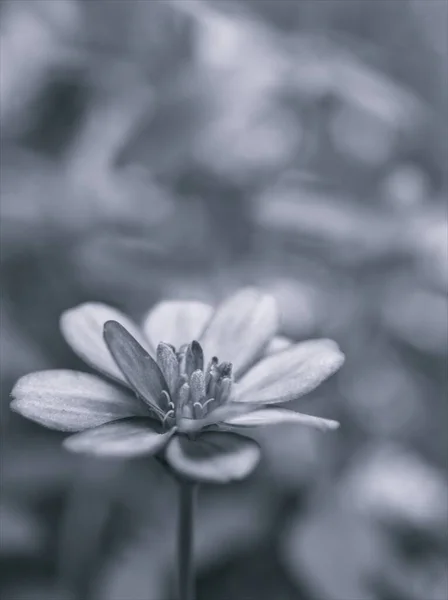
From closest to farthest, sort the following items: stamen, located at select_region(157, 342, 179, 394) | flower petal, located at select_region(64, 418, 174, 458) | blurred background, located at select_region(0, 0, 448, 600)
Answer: flower petal, located at select_region(64, 418, 174, 458) → stamen, located at select_region(157, 342, 179, 394) → blurred background, located at select_region(0, 0, 448, 600)

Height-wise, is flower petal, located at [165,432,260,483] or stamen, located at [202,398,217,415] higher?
stamen, located at [202,398,217,415]

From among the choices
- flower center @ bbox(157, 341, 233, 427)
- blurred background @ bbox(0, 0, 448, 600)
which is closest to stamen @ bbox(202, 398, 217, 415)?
flower center @ bbox(157, 341, 233, 427)

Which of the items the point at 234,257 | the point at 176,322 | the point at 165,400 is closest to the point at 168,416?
the point at 165,400

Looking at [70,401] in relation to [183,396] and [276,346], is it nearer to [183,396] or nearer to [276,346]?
[183,396]

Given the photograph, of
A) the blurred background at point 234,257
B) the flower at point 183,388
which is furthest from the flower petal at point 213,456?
the blurred background at point 234,257

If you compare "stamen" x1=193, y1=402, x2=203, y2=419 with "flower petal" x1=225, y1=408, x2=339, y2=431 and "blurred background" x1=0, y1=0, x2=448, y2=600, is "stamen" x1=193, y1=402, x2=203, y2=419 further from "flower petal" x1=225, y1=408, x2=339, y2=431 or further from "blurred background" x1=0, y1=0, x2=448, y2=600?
"blurred background" x1=0, y1=0, x2=448, y2=600

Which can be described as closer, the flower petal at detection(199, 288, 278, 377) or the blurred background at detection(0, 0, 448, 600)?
the flower petal at detection(199, 288, 278, 377)
